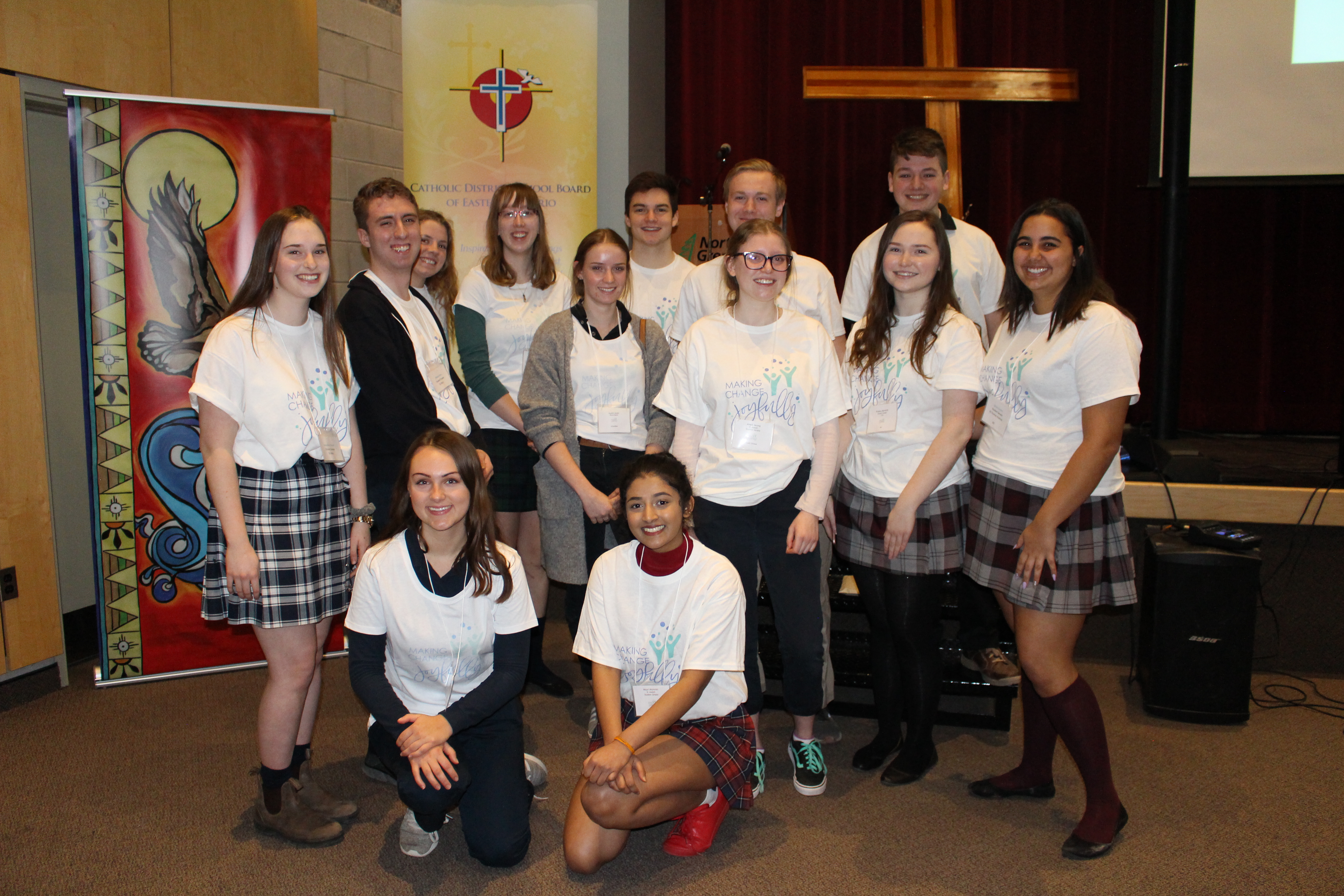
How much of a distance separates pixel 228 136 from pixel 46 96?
55 centimetres

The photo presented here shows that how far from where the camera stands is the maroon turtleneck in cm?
195

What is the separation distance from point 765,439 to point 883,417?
30cm

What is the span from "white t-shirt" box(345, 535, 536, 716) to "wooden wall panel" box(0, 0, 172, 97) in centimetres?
206

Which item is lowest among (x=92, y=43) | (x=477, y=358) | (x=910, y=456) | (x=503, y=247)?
(x=910, y=456)

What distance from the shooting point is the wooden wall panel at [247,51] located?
3213mm

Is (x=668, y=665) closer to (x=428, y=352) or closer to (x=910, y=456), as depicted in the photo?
(x=910, y=456)

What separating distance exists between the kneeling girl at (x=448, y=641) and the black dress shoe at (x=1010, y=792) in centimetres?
114

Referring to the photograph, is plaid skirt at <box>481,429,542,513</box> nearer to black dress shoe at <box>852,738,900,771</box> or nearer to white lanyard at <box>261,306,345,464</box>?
white lanyard at <box>261,306,345,464</box>

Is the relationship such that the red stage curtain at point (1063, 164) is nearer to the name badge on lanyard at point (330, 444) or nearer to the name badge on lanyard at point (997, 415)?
the name badge on lanyard at point (997, 415)

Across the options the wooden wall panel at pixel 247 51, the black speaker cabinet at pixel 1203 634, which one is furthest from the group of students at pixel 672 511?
the wooden wall panel at pixel 247 51

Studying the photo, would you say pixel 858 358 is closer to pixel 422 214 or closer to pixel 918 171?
pixel 918 171

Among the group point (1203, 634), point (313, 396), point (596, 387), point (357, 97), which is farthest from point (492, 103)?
point (1203, 634)

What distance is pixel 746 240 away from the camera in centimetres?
212

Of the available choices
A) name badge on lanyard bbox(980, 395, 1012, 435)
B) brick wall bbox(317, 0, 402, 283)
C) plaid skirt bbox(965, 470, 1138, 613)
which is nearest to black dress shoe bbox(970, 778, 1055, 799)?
plaid skirt bbox(965, 470, 1138, 613)
